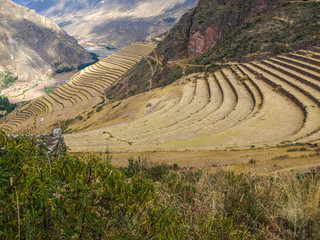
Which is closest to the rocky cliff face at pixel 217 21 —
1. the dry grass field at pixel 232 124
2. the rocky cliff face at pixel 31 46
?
the dry grass field at pixel 232 124

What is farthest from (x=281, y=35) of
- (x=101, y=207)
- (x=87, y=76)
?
(x=87, y=76)

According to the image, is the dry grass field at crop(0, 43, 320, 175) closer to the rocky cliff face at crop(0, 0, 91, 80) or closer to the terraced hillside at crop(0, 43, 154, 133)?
the terraced hillside at crop(0, 43, 154, 133)

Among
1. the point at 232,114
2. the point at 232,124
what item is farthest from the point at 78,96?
the point at 232,124

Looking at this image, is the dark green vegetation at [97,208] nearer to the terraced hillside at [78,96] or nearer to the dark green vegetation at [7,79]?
the terraced hillside at [78,96]

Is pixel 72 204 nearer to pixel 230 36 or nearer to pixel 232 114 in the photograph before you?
pixel 232 114

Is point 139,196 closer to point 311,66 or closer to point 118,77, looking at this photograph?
point 311,66

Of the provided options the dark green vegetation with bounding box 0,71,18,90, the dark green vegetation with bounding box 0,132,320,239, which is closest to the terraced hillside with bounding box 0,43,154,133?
Answer: the dark green vegetation with bounding box 0,132,320,239

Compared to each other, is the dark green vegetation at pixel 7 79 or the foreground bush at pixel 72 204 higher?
the dark green vegetation at pixel 7 79
